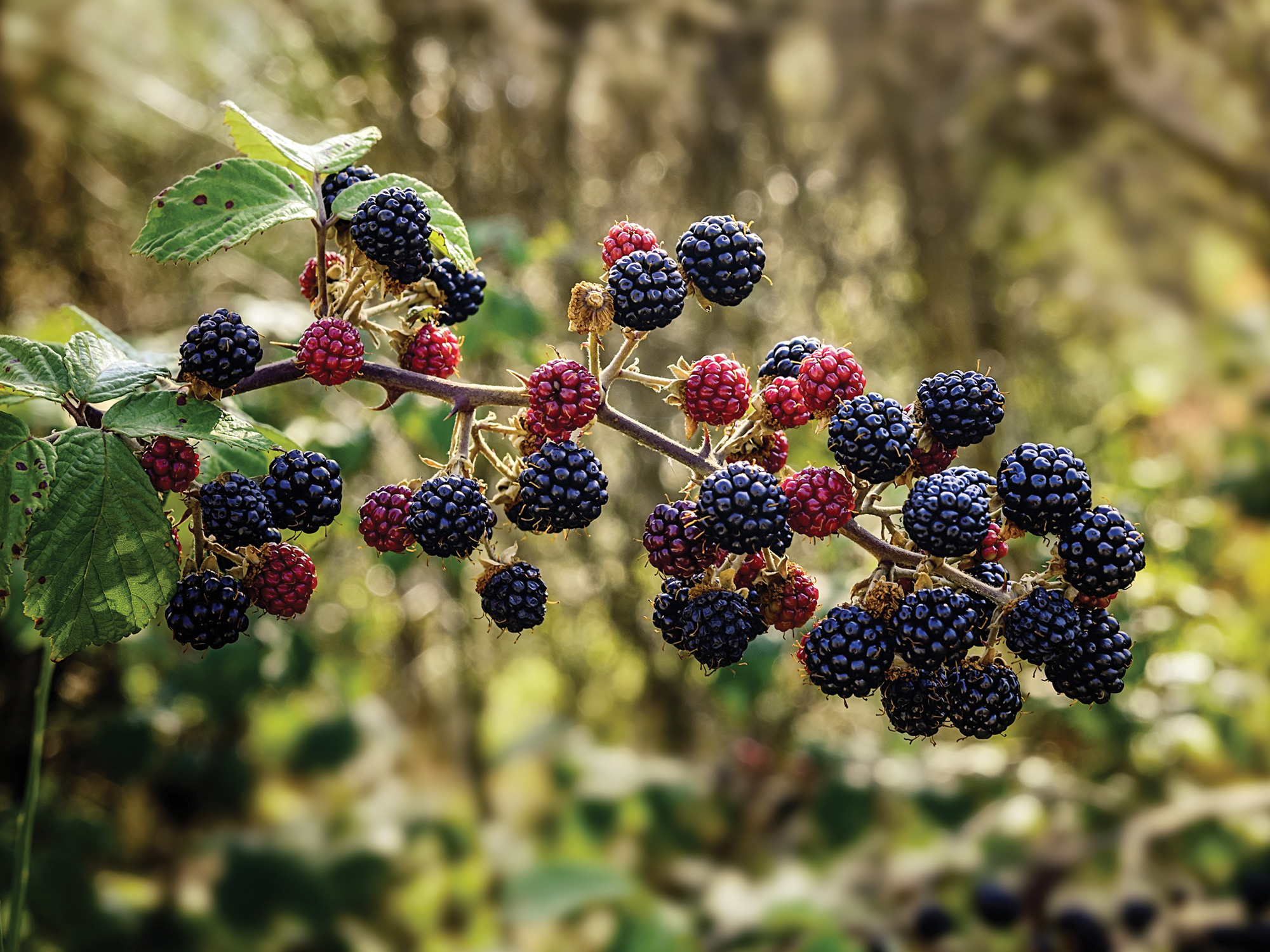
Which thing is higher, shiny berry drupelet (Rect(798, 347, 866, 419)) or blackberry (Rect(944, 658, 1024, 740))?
shiny berry drupelet (Rect(798, 347, 866, 419))

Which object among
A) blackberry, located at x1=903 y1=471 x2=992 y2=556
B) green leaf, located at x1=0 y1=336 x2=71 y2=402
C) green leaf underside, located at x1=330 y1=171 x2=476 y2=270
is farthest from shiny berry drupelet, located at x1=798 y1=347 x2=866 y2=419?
green leaf, located at x1=0 y1=336 x2=71 y2=402

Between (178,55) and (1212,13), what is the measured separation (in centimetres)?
427

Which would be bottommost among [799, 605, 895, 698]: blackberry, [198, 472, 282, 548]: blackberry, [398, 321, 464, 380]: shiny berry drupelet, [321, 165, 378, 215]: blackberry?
[799, 605, 895, 698]: blackberry

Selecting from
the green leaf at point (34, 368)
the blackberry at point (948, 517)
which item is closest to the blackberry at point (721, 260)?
the blackberry at point (948, 517)

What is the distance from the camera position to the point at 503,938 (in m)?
2.48

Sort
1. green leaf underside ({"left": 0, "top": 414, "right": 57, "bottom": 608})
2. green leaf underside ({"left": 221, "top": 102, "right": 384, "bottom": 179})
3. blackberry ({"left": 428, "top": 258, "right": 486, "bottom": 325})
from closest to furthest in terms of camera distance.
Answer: green leaf underside ({"left": 0, "top": 414, "right": 57, "bottom": 608}) → green leaf underside ({"left": 221, "top": 102, "right": 384, "bottom": 179}) → blackberry ({"left": 428, "top": 258, "right": 486, "bottom": 325})

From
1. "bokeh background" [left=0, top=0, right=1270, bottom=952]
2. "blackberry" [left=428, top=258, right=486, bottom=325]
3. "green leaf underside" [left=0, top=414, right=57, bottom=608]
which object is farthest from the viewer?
"bokeh background" [left=0, top=0, right=1270, bottom=952]

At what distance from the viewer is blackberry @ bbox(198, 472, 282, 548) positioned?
0.76 meters

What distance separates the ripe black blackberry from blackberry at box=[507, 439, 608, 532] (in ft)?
1.50

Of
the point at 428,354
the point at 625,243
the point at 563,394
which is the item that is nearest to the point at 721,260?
the point at 625,243

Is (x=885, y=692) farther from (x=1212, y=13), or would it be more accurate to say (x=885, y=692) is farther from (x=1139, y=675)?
(x=1212, y=13)

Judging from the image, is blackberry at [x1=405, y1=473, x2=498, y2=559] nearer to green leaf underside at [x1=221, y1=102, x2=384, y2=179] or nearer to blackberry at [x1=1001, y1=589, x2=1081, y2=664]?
green leaf underside at [x1=221, y1=102, x2=384, y2=179]

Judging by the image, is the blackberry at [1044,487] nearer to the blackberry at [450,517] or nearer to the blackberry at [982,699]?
the blackberry at [982,699]

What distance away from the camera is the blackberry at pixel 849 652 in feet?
2.50
